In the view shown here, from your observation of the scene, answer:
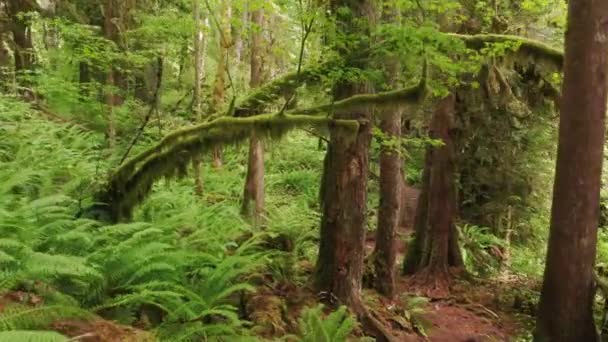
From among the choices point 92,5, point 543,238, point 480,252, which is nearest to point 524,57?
point 480,252

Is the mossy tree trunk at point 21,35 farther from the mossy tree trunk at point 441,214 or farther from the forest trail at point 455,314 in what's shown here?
the forest trail at point 455,314

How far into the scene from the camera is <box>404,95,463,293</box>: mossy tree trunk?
10.1 meters

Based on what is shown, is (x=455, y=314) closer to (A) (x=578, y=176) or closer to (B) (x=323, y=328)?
(A) (x=578, y=176)

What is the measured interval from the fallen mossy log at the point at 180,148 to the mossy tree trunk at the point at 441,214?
5074 millimetres

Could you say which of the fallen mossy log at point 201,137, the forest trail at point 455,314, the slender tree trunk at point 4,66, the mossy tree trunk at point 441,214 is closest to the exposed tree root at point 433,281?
the mossy tree trunk at point 441,214

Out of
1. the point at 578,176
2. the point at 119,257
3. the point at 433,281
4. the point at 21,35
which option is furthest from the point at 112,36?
the point at 578,176

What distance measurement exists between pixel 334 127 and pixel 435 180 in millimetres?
5440

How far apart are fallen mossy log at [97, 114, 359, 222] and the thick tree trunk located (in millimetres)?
2982

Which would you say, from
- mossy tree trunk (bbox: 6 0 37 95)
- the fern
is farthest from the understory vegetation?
mossy tree trunk (bbox: 6 0 37 95)

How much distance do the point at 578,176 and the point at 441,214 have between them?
12.8 ft

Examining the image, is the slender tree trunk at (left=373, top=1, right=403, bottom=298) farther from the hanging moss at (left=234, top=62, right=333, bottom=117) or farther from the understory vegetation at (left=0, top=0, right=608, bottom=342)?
the hanging moss at (left=234, top=62, right=333, bottom=117)

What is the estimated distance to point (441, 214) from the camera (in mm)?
10258

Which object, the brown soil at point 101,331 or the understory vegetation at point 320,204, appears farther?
the understory vegetation at point 320,204

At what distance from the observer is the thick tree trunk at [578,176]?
21.0 feet
